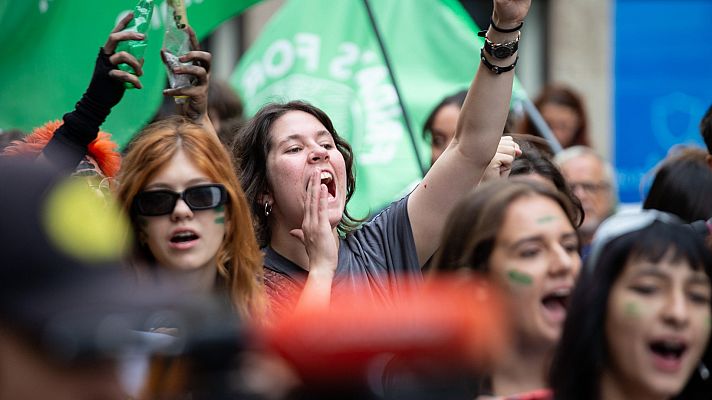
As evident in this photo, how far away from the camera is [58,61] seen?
4578 mm

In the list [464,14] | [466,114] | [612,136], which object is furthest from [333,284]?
[612,136]

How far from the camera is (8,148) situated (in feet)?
12.0

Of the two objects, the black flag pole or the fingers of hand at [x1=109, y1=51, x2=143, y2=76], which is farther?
the black flag pole

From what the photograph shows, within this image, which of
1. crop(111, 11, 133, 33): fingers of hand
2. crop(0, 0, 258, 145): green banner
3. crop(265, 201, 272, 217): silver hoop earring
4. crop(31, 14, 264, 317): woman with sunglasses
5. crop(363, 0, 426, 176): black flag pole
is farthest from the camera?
crop(363, 0, 426, 176): black flag pole

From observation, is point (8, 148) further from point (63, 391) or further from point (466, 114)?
point (63, 391)

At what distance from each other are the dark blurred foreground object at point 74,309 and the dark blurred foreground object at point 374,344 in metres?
0.08

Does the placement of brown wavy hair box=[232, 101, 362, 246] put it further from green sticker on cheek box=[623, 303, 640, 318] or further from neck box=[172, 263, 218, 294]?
green sticker on cheek box=[623, 303, 640, 318]

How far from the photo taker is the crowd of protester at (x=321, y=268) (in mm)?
1222

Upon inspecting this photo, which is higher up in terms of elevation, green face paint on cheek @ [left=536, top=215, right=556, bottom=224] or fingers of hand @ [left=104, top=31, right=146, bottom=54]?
fingers of hand @ [left=104, top=31, right=146, bottom=54]

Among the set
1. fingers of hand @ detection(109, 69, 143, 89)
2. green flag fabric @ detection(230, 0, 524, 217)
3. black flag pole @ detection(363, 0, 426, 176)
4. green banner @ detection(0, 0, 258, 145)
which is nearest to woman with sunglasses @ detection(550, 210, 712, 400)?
fingers of hand @ detection(109, 69, 143, 89)

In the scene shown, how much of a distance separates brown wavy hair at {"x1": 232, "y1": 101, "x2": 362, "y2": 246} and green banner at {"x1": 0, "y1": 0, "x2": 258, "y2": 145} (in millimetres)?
750

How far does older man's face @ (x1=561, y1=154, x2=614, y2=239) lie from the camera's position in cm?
585

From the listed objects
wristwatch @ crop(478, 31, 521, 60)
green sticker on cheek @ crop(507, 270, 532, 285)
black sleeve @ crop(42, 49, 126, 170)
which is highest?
wristwatch @ crop(478, 31, 521, 60)

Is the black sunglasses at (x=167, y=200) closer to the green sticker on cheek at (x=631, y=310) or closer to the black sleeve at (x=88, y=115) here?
the black sleeve at (x=88, y=115)
